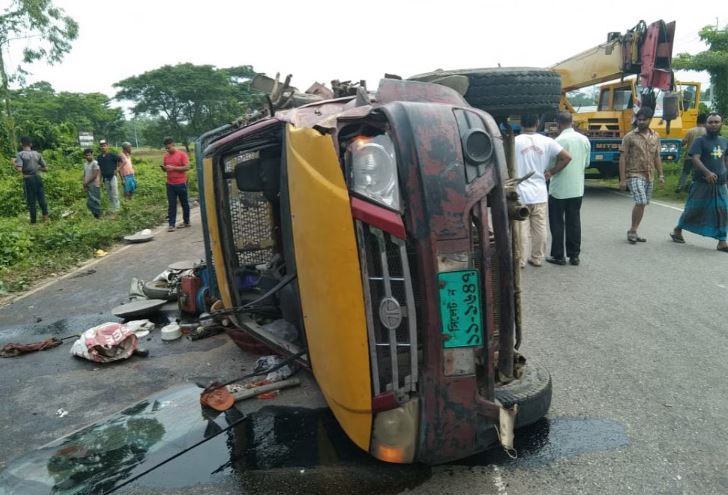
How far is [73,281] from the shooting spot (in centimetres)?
687

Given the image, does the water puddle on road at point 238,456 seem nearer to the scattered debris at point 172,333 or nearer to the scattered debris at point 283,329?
the scattered debris at point 283,329

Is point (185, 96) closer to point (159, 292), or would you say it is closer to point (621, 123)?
point (621, 123)

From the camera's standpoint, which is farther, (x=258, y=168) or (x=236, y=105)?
(x=236, y=105)

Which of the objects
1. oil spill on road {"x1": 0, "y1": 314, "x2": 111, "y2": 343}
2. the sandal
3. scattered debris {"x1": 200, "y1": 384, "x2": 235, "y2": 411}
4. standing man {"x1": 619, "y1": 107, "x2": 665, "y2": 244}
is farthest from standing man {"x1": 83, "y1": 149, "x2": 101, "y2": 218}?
the sandal

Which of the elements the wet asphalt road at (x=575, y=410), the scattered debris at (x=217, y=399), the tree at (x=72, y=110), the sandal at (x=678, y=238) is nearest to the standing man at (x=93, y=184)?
the wet asphalt road at (x=575, y=410)

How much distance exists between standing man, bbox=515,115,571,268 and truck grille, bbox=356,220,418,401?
3.77m

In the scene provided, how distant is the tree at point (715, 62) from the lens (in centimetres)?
1923

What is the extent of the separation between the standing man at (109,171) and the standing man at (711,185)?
11.2 meters

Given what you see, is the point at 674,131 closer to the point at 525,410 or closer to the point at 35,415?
the point at 525,410

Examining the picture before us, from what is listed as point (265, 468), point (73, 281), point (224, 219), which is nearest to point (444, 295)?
point (265, 468)

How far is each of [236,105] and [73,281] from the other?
39497mm

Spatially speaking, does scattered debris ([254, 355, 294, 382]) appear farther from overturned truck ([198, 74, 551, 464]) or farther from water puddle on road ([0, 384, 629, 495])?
overturned truck ([198, 74, 551, 464])

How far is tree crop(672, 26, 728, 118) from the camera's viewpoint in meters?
19.2

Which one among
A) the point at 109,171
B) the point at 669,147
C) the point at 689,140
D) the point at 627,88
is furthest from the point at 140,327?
the point at 669,147
